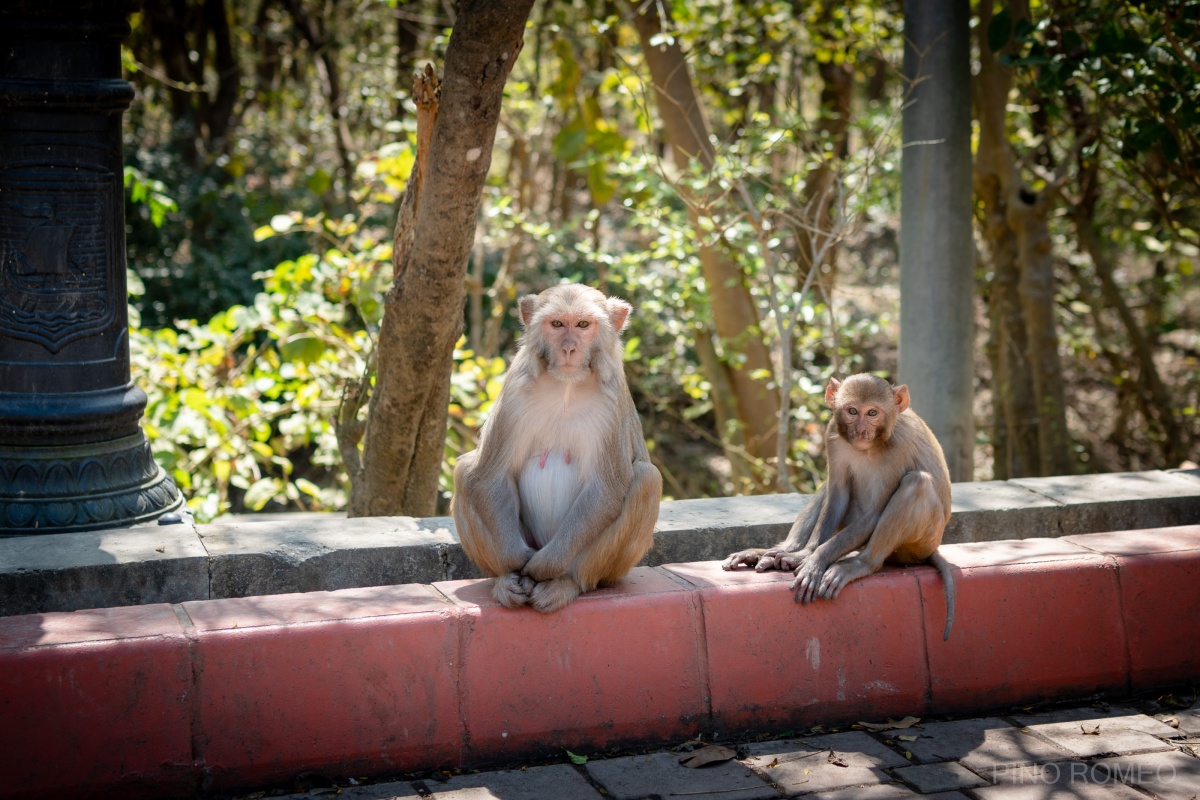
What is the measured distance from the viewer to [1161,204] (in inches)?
317

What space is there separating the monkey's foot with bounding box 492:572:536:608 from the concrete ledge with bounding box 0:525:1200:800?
0.13 feet

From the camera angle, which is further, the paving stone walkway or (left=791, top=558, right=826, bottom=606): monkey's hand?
(left=791, top=558, right=826, bottom=606): monkey's hand

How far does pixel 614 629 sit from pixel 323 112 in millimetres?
12199

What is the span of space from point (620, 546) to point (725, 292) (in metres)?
4.50

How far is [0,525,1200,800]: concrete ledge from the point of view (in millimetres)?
3244

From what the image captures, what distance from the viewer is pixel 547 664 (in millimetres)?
3711

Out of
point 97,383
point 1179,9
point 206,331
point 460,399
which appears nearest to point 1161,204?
point 1179,9

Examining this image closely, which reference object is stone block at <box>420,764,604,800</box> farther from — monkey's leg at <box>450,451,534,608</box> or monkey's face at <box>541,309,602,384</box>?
monkey's face at <box>541,309,602,384</box>

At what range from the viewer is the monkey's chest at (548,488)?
13.3 ft

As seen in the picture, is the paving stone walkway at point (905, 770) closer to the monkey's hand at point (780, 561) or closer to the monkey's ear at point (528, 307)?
A: the monkey's hand at point (780, 561)


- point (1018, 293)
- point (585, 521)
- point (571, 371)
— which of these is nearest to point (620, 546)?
point (585, 521)

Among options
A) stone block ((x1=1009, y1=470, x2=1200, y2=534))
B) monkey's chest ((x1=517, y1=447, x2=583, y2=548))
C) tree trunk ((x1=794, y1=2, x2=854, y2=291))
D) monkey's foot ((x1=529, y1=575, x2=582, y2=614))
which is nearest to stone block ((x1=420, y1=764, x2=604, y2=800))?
monkey's foot ((x1=529, y1=575, x2=582, y2=614))

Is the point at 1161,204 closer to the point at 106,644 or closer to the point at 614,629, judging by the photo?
the point at 614,629

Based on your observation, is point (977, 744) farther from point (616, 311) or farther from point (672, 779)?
point (616, 311)
